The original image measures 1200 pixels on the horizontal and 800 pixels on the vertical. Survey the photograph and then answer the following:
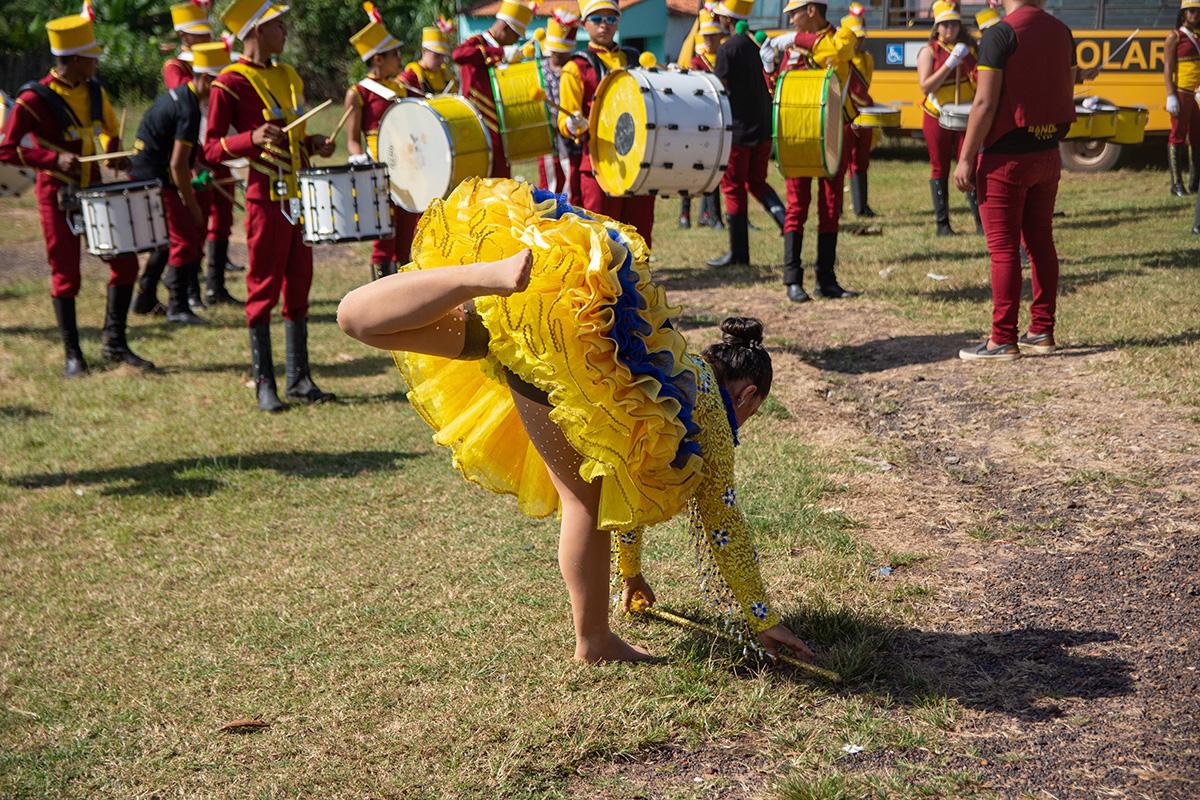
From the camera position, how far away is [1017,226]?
7.12 meters

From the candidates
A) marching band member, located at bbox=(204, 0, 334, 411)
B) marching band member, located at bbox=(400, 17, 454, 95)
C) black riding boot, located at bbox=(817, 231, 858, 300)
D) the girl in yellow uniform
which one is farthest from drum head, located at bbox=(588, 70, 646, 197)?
the girl in yellow uniform

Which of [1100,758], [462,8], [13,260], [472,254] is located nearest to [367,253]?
[13,260]

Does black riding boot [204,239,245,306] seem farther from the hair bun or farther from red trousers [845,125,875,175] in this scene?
the hair bun

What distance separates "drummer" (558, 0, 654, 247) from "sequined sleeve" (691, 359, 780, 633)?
15.2 ft

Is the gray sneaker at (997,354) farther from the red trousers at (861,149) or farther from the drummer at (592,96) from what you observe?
the red trousers at (861,149)

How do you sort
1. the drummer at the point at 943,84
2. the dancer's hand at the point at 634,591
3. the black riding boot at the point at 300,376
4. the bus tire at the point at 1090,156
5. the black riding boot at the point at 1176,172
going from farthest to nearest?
1. the bus tire at the point at 1090,156
2. the black riding boot at the point at 1176,172
3. the drummer at the point at 943,84
4. the black riding boot at the point at 300,376
5. the dancer's hand at the point at 634,591

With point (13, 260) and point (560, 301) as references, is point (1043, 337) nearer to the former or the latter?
point (560, 301)

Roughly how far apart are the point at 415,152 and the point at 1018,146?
3.91 meters

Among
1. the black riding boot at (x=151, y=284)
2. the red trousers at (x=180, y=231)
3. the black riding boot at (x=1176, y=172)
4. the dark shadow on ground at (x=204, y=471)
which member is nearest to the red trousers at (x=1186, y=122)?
the black riding boot at (x=1176, y=172)

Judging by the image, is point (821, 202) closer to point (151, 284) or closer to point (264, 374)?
point (264, 374)

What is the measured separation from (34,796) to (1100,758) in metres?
3.05

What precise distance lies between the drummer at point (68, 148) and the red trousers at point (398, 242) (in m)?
1.89

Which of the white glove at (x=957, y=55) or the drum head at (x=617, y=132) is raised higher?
the white glove at (x=957, y=55)

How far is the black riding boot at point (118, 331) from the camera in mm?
8867
